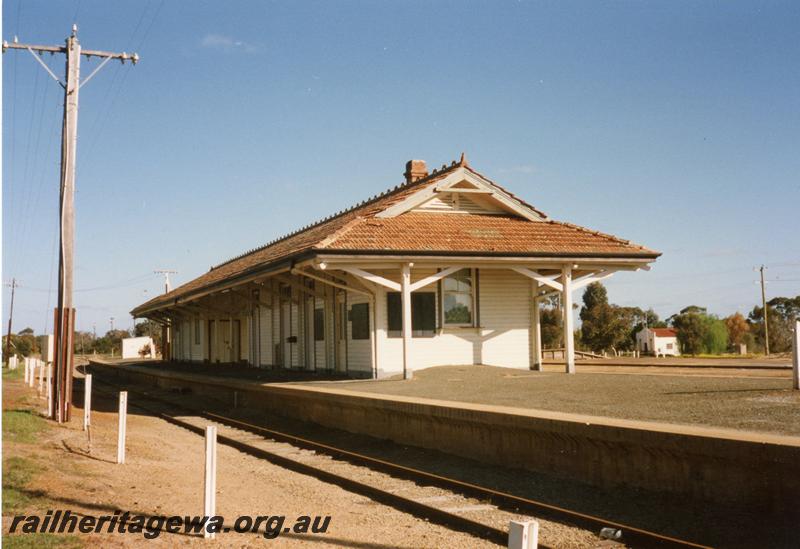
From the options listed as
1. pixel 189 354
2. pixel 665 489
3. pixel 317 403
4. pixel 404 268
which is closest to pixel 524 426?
pixel 665 489

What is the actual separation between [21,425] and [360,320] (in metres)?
8.12

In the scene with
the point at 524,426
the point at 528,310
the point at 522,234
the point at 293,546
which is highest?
the point at 522,234

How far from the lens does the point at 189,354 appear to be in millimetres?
41312

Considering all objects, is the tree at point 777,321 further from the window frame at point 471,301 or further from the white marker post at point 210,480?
the white marker post at point 210,480

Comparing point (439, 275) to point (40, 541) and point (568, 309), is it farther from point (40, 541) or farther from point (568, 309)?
point (40, 541)

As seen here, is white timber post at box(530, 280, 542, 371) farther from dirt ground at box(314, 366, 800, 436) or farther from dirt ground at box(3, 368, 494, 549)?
dirt ground at box(3, 368, 494, 549)

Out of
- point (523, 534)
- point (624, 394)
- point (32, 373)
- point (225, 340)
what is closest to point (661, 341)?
point (225, 340)

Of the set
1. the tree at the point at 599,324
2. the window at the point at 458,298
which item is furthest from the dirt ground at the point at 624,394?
the tree at the point at 599,324

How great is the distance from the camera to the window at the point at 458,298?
20.0 meters

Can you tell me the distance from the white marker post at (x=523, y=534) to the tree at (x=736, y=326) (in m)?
99.0

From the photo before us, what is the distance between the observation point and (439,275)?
59.1 feet

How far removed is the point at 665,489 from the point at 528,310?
13.2m

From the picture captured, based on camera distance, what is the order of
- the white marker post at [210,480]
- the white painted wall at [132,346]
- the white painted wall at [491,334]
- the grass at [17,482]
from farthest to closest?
the white painted wall at [132,346]
the white painted wall at [491,334]
the grass at [17,482]
the white marker post at [210,480]

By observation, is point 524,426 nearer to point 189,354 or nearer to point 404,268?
point 404,268
